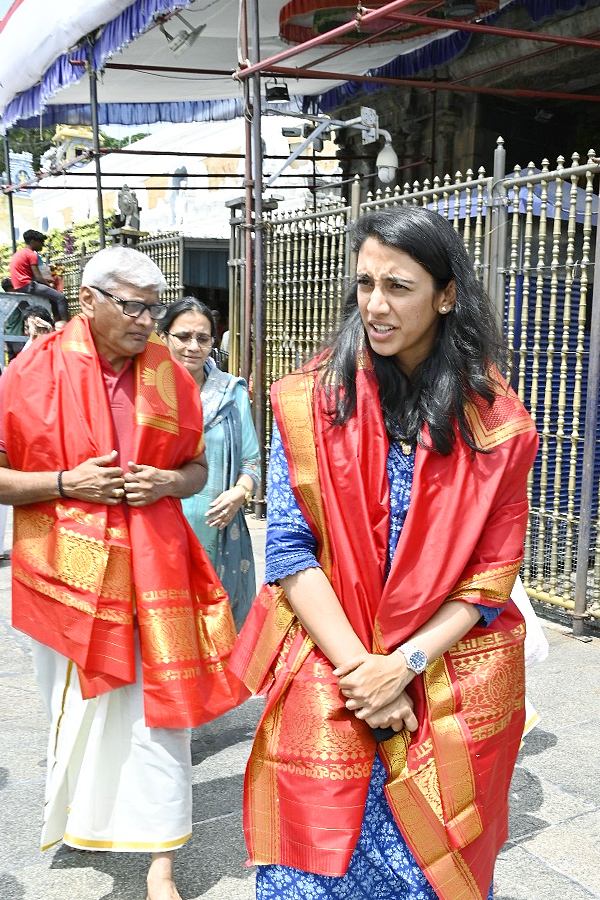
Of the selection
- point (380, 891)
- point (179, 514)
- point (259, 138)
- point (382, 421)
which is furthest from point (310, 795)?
point (259, 138)

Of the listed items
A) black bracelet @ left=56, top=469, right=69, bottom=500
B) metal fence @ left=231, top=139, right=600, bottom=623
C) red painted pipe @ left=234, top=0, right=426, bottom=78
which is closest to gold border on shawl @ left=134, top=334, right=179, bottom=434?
black bracelet @ left=56, top=469, right=69, bottom=500

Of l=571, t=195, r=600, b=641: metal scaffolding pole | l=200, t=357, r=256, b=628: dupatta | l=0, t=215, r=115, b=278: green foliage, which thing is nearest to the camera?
l=200, t=357, r=256, b=628: dupatta

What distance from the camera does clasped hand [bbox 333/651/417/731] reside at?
1.77 meters

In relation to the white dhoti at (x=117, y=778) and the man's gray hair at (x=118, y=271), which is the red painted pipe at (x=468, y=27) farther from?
the white dhoti at (x=117, y=778)

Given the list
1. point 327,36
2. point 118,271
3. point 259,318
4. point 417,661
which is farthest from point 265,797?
point 259,318

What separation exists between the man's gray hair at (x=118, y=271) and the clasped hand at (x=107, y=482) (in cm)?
48

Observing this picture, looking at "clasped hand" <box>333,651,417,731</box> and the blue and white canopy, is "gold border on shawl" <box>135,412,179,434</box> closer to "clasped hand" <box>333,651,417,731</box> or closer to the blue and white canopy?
"clasped hand" <box>333,651,417,731</box>

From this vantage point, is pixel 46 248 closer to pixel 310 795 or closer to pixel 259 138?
pixel 259 138

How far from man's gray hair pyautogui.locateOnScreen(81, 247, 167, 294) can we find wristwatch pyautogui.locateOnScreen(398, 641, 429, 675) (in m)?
1.33

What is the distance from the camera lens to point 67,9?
722 centimetres

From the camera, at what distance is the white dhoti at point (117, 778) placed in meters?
2.60

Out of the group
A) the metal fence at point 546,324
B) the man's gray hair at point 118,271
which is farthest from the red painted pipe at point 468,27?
the man's gray hair at point 118,271

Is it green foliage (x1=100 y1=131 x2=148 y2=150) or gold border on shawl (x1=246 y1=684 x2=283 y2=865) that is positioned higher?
green foliage (x1=100 y1=131 x2=148 y2=150)

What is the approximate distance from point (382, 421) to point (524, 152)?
30.8 feet
